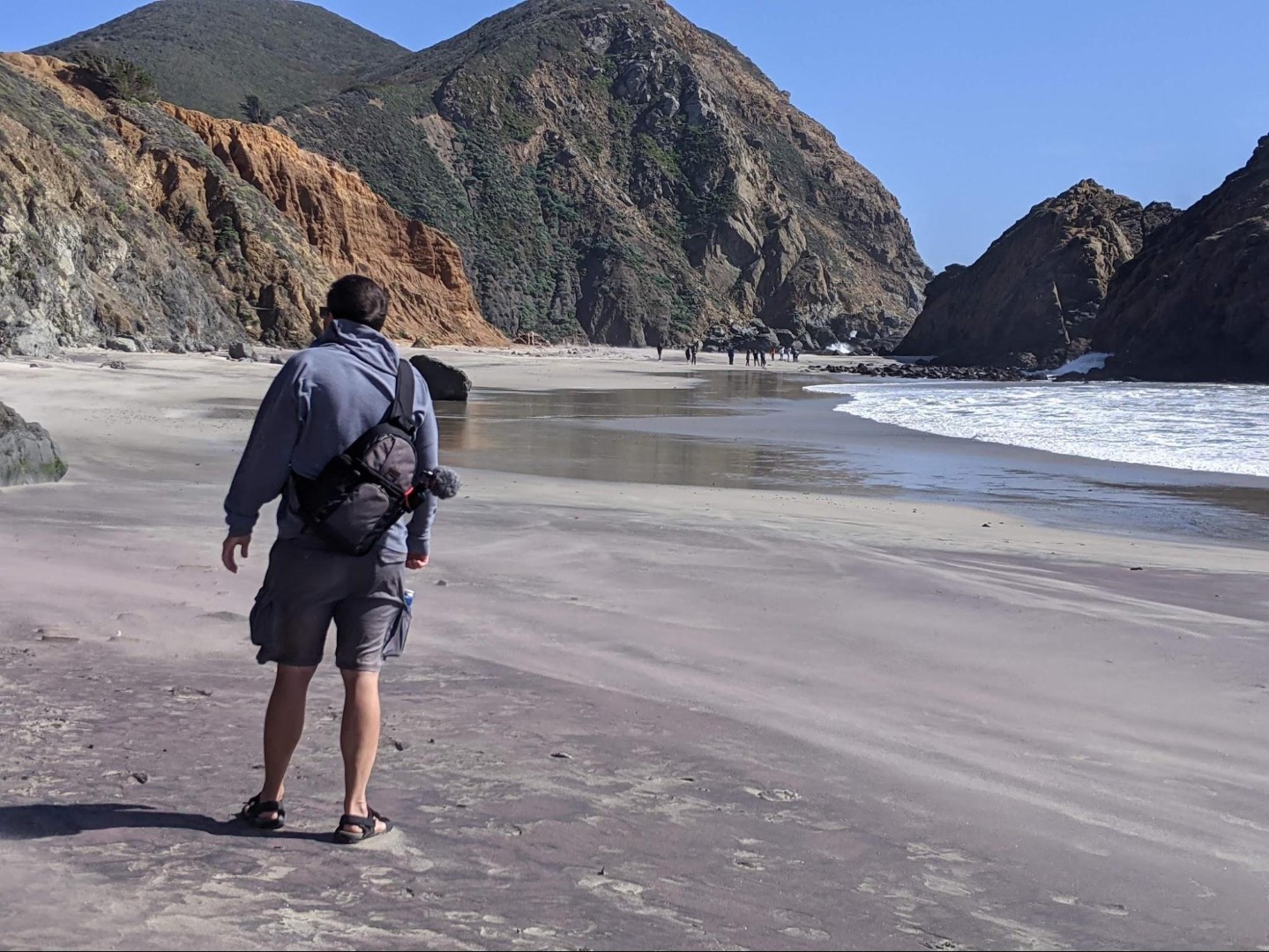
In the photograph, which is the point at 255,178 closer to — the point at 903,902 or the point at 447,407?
the point at 447,407

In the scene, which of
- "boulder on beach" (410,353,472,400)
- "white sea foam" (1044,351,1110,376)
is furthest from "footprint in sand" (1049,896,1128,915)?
"white sea foam" (1044,351,1110,376)

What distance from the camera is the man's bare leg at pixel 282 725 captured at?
3.35 m

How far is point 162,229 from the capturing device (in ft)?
137

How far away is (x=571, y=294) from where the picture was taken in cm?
9819

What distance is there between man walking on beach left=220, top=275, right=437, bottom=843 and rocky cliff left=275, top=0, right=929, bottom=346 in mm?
89869

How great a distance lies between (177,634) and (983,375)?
2415 inches

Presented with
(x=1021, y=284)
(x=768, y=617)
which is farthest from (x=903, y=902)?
(x=1021, y=284)

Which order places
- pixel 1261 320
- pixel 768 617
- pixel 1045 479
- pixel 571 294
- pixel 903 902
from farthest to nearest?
1. pixel 571 294
2. pixel 1261 320
3. pixel 1045 479
4. pixel 768 617
5. pixel 903 902

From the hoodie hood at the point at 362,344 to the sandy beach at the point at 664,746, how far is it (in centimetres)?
121

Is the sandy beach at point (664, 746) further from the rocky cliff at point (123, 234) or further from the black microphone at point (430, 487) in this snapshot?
the rocky cliff at point (123, 234)

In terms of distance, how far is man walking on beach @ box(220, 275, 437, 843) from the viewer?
3.27 meters

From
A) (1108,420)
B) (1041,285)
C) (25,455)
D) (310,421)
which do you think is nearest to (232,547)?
(310,421)

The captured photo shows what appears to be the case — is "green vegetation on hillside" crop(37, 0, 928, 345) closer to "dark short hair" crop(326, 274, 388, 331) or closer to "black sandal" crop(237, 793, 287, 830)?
"dark short hair" crop(326, 274, 388, 331)

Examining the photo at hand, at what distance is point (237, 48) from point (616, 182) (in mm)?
47986
